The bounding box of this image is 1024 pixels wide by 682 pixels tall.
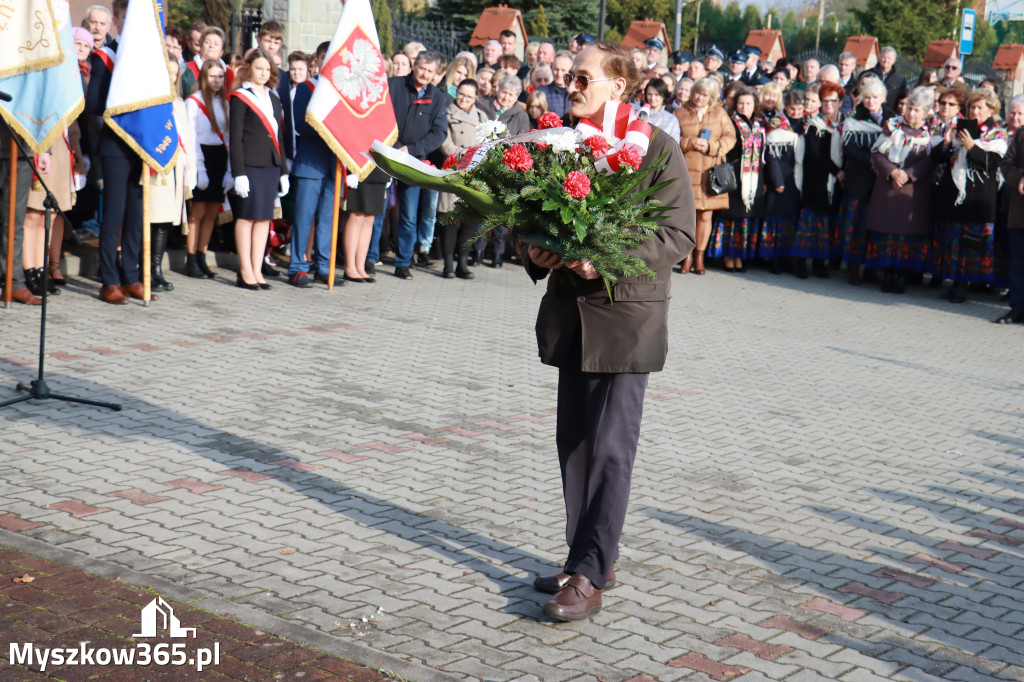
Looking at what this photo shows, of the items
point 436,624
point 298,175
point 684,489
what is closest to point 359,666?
point 436,624

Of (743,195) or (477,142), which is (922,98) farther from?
(477,142)

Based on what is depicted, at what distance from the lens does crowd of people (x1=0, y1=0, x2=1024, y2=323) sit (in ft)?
33.5

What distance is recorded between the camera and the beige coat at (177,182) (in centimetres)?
1016

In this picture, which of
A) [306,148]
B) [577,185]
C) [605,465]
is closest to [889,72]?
[306,148]

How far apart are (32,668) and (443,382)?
4.58 m

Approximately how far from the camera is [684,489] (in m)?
5.99

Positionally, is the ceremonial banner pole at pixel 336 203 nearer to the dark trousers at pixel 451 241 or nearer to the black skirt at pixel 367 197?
the black skirt at pixel 367 197

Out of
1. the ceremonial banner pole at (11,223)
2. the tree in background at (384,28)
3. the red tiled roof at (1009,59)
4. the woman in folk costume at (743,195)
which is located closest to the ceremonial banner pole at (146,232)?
the ceremonial banner pole at (11,223)

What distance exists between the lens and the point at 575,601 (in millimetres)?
4266

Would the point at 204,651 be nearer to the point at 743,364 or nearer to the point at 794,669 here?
the point at 794,669

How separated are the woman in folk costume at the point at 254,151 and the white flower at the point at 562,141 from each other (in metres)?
7.05

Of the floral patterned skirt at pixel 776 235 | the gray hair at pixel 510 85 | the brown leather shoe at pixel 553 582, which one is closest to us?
the brown leather shoe at pixel 553 582

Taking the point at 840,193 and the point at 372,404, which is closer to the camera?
the point at 372,404

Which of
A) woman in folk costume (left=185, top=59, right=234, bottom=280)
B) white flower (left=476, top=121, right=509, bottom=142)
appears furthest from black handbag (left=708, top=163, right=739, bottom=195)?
white flower (left=476, top=121, right=509, bottom=142)
